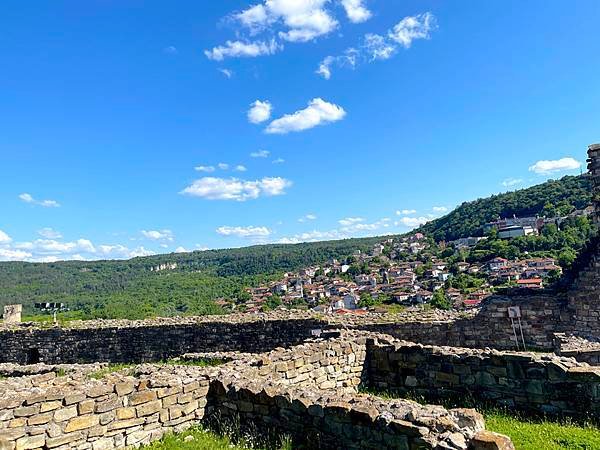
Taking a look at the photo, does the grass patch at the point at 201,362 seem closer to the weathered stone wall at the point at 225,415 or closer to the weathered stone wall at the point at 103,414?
the weathered stone wall at the point at 225,415

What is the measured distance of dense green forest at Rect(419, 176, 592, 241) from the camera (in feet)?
221

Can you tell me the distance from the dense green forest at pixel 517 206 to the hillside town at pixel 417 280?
3.16 metres

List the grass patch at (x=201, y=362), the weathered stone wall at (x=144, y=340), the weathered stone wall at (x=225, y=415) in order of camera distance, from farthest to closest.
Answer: the weathered stone wall at (x=144, y=340)
the grass patch at (x=201, y=362)
the weathered stone wall at (x=225, y=415)

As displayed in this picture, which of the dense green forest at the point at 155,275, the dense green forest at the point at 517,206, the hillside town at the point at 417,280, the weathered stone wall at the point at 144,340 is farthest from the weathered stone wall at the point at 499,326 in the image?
the dense green forest at the point at 155,275

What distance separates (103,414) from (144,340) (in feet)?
31.0

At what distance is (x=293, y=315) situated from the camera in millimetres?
14469

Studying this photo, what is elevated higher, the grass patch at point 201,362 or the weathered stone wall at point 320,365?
the weathered stone wall at point 320,365

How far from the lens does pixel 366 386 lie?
29.5 feet

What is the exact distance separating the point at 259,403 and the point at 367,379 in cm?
364

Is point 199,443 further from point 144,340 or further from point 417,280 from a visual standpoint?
point 417,280

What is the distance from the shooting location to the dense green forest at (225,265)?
192ft

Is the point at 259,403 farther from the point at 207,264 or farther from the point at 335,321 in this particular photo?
the point at 207,264

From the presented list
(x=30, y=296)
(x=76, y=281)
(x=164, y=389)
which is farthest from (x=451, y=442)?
(x=76, y=281)

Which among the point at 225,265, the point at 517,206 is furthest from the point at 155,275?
the point at 517,206
